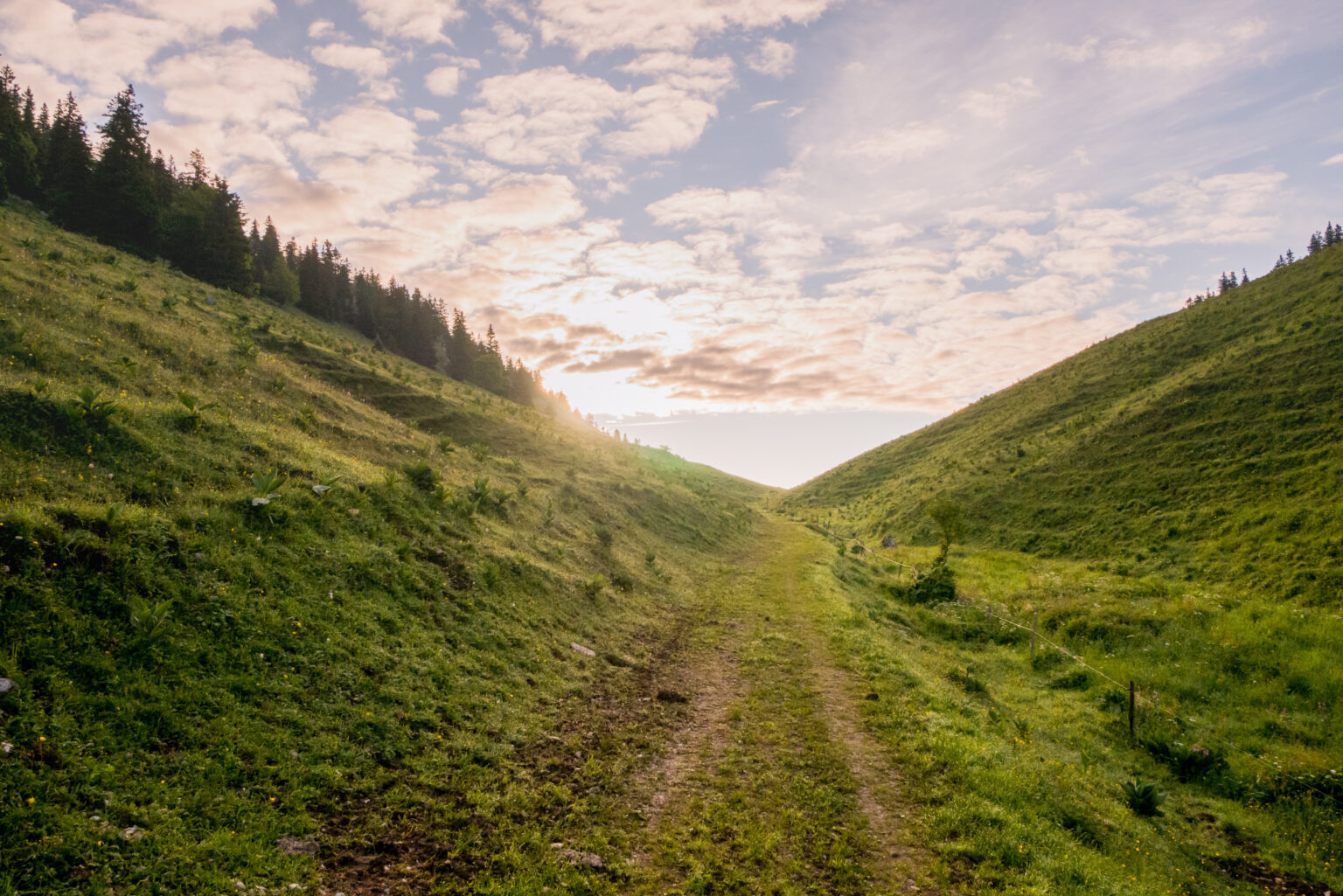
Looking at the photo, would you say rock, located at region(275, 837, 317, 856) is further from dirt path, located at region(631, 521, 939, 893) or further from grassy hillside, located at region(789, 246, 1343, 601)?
grassy hillside, located at region(789, 246, 1343, 601)

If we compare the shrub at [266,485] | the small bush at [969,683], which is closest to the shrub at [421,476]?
the shrub at [266,485]

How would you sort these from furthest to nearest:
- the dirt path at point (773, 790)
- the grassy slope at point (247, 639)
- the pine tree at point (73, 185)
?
1. the pine tree at point (73, 185)
2. the dirt path at point (773, 790)
3. the grassy slope at point (247, 639)

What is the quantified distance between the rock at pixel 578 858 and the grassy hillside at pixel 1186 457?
31.1 meters

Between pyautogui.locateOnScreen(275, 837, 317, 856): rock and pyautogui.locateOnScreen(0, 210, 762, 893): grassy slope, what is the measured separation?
4.6 inches

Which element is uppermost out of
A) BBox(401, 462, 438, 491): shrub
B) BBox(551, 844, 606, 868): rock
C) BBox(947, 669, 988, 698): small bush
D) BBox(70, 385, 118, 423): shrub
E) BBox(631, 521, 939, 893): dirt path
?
BBox(70, 385, 118, 423): shrub

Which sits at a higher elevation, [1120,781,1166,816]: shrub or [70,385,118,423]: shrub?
[70,385,118,423]: shrub

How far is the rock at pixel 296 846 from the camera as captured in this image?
722cm

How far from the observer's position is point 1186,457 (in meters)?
39.2

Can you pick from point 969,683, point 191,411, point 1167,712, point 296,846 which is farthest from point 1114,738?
point 191,411

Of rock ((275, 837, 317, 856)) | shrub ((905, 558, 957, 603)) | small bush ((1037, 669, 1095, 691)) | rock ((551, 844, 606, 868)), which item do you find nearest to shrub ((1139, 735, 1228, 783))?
small bush ((1037, 669, 1095, 691))

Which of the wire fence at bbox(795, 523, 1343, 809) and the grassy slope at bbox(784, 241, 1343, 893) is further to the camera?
the wire fence at bbox(795, 523, 1343, 809)

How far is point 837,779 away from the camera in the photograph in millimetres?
11148

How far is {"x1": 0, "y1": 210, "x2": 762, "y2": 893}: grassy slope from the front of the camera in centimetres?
686

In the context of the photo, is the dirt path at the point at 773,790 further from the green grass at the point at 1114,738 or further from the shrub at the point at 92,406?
the shrub at the point at 92,406
